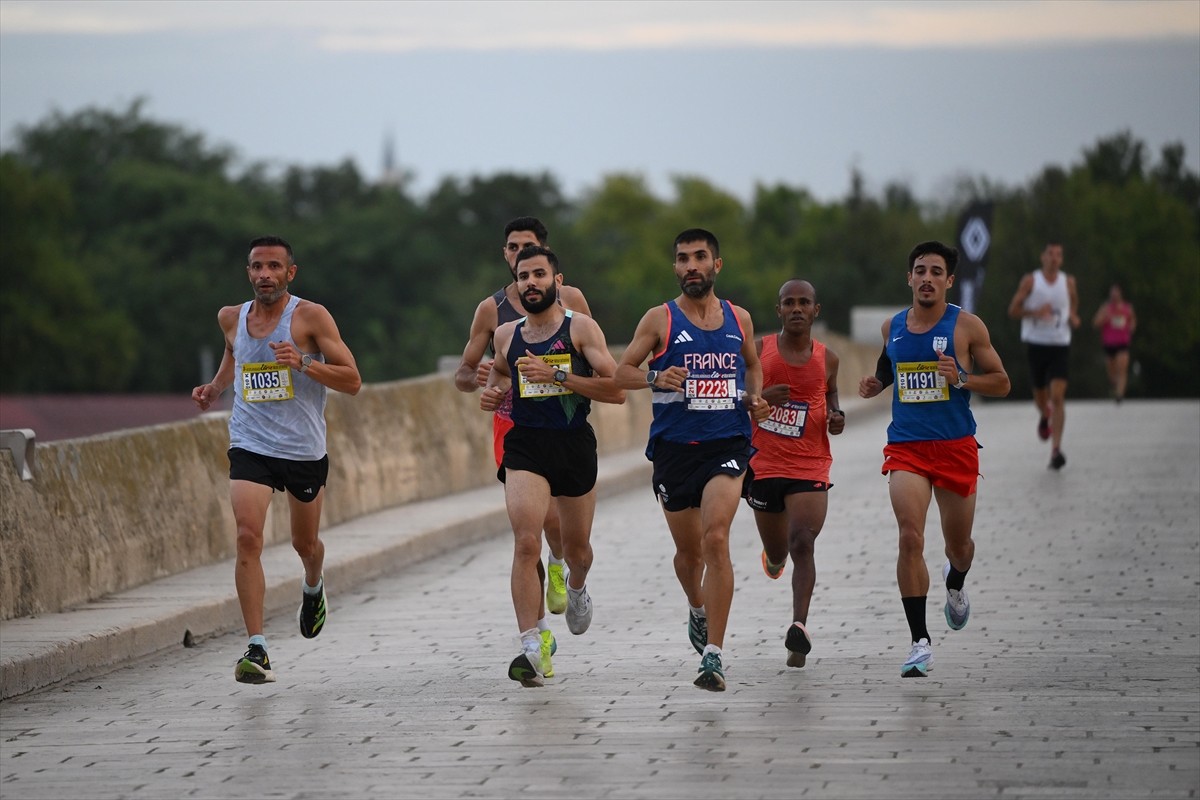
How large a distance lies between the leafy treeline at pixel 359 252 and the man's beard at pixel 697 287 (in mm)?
75704

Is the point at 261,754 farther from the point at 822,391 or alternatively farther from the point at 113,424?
the point at 113,424

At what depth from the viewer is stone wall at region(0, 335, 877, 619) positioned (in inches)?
461

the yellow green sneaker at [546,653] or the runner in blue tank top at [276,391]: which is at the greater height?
the runner in blue tank top at [276,391]

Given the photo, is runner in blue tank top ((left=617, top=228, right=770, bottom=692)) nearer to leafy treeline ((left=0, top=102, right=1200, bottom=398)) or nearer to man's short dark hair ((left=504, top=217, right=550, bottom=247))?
man's short dark hair ((left=504, top=217, right=550, bottom=247))

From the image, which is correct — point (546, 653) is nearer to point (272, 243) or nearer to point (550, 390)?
point (550, 390)

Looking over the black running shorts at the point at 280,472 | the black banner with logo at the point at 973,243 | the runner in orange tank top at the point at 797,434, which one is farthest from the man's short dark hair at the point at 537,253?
the black banner with logo at the point at 973,243

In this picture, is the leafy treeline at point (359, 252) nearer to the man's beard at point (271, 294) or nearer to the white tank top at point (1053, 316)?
the white tank top at point (1053, 316)

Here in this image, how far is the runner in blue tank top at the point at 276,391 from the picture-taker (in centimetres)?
1041

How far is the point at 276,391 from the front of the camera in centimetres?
1056

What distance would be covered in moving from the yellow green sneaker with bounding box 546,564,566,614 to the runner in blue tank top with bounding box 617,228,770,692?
145 cm

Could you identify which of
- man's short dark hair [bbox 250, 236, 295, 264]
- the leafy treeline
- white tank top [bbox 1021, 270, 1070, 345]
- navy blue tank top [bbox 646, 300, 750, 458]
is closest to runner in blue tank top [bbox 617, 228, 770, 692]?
navy blue tank top [bbox 646, 300, 750, 458]

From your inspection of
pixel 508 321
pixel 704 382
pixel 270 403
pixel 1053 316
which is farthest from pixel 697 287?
pixel 1053 316

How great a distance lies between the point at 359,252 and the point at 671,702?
104 meters

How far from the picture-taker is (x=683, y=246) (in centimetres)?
980
